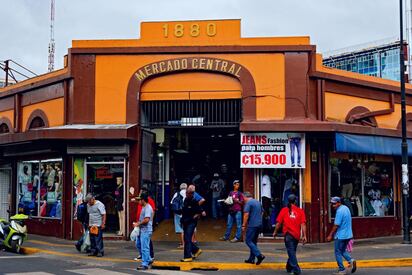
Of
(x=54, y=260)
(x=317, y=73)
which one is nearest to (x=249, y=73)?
(x=317, y=73)

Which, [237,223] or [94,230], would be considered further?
[237,223]

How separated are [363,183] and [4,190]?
1433 centimetres

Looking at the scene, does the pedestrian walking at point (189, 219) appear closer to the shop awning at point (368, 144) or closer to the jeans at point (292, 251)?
the jeans at point (292, 251)

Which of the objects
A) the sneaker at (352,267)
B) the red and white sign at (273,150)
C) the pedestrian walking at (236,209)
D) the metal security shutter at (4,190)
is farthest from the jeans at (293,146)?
the metal security shutter at (4,190)

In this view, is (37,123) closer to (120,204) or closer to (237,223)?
(120,204)

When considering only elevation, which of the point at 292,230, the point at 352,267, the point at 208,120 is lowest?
the point at 352,267

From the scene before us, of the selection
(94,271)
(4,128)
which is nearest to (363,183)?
(94,271)

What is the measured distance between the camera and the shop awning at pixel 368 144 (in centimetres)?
1752

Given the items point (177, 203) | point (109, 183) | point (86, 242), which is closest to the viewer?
point (86, 242)

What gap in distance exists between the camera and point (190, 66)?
60.3 feet

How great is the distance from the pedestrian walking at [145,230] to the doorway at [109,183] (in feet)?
16.1

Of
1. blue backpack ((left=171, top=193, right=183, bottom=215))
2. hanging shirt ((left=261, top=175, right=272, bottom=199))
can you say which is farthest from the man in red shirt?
hanging shirt ((left=261, top=175, right=272, bottom=199))

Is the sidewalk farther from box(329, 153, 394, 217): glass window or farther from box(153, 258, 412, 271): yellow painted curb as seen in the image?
box(329, 153, 394, 217): glass window

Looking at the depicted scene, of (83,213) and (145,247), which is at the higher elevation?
(83,213)
